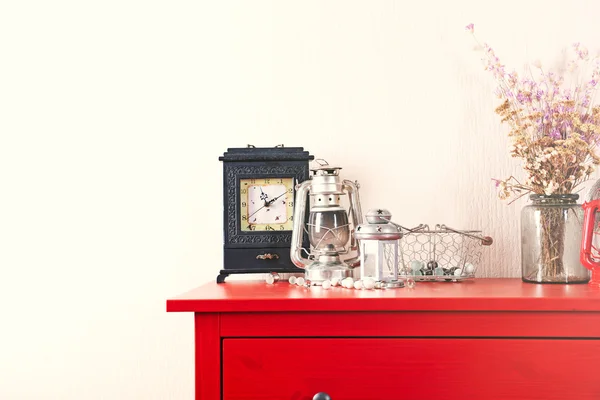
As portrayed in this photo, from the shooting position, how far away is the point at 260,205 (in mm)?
1601

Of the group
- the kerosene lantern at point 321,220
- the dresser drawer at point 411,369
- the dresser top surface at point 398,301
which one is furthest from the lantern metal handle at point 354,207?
the dresser drawer at point 411,369

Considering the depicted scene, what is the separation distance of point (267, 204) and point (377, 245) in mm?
301

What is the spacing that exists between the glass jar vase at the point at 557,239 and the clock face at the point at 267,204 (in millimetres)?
541

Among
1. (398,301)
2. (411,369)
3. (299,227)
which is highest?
(299,227)

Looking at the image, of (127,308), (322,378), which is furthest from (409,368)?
(127,308)

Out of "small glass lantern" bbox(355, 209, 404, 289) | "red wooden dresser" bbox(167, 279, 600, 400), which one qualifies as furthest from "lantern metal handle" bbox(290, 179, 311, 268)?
"red wooden dresser" bbox(167, 279, 600, 400)

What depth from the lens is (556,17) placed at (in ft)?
5.52

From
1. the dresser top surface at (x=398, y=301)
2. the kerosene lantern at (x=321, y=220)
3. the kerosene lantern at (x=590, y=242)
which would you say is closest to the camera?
the dresser top surface at (x=398, y=301)

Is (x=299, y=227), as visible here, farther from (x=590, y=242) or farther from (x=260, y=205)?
(x=590, y=242)

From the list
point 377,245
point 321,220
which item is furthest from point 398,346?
point 321,220

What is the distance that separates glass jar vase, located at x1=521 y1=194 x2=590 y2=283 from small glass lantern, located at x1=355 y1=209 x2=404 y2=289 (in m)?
0.29

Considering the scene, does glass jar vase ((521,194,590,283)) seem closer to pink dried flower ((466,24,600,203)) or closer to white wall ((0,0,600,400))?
pink dried flower ((466,24,600,203))

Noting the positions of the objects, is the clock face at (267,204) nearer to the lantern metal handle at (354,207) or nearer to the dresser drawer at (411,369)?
the lantern metal handle at (354,207)

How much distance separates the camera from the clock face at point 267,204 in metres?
1.60
